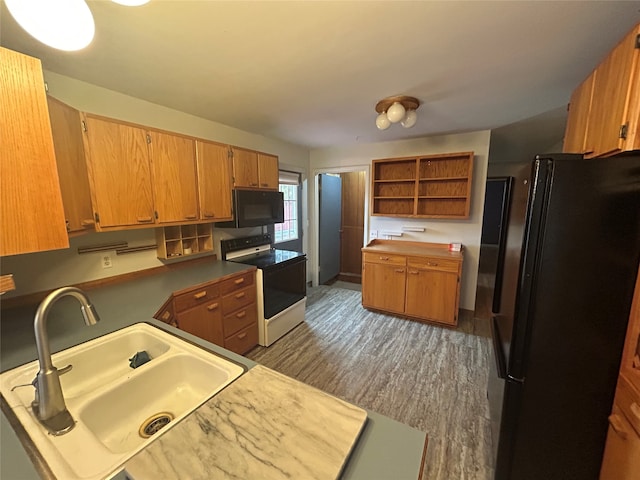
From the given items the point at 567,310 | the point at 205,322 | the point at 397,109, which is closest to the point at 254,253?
the point at 205,322

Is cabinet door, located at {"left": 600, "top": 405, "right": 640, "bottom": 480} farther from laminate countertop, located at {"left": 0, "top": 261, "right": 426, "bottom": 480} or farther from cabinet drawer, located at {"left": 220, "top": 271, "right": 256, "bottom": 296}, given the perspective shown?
cabinet drawer, located at {"left": 220, "top": 271, "right": 256, "bottom": 296}

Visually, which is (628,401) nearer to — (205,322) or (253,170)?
(205,322)

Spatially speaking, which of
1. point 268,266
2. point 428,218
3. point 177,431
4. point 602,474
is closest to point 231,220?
point 268,266

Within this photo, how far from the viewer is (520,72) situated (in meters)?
1.68

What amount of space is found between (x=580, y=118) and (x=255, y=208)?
258 cm

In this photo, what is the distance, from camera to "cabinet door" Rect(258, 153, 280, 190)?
2.81 metres

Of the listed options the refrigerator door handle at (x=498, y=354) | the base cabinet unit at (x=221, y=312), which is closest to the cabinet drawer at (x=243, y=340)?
the base cabinet unit at (x=221, y=312)

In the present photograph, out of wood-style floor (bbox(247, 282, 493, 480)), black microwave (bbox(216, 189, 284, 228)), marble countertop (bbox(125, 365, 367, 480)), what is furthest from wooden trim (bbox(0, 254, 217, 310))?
marble countertop (bbox(125, 365, 367, 480))

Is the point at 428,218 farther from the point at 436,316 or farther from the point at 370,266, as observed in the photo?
the point at 436,316

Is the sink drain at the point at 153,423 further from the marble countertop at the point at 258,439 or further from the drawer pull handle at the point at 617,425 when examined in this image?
the drawer pull handle at the point at 617,425

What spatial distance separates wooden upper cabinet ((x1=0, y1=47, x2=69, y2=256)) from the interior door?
3458 mm

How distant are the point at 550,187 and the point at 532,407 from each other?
998 mm

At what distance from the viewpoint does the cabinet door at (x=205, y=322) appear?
189 cm

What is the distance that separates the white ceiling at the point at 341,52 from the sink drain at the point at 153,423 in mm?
1732
